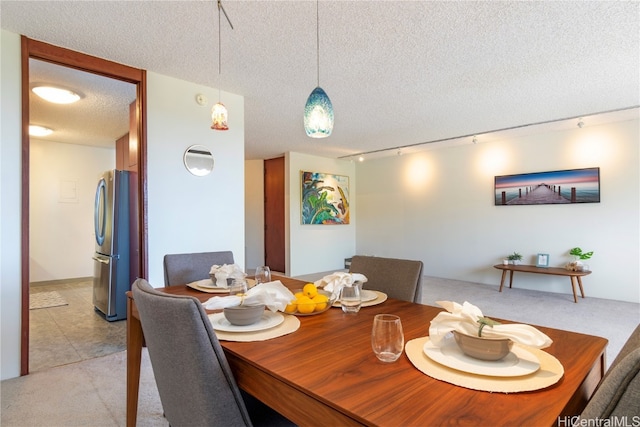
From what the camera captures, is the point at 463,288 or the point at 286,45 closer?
the point at 286,45

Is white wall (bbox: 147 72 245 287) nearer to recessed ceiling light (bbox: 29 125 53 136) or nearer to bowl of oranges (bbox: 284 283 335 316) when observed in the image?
bowl of oranges (bbox: 284 283 335 316)

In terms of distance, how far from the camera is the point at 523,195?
16.7 feet

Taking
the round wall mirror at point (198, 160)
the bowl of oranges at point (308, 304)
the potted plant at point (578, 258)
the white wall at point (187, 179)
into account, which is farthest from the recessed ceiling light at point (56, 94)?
the potted plant at point (578, 258)

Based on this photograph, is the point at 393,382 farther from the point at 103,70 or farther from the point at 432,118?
the point at 432,118

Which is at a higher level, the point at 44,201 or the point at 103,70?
the point at 103,70

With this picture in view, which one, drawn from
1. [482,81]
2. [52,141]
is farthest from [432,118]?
[52,141]

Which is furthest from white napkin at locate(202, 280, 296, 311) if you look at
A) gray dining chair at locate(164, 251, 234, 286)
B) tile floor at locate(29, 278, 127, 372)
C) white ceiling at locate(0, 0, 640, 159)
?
tile floor at locate(29, 278, 127, 372)

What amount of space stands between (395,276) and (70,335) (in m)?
3.11

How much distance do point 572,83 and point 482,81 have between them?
2.80 ft

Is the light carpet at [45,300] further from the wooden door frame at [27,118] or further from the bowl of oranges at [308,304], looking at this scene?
the bowl of oranges at [308,304]

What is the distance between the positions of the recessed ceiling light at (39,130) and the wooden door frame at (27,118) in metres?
2.91

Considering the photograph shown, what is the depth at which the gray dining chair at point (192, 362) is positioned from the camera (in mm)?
839

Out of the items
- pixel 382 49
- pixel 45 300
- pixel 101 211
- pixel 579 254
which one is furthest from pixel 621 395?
pixel 45 300

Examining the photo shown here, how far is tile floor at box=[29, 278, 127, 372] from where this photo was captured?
103 inches
